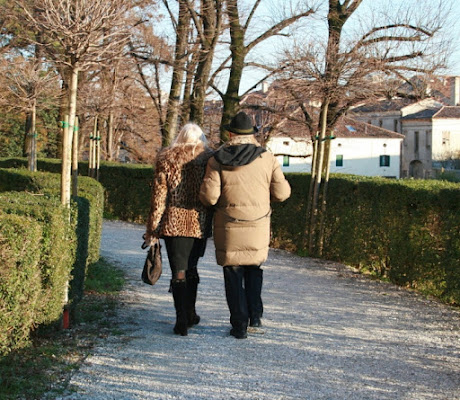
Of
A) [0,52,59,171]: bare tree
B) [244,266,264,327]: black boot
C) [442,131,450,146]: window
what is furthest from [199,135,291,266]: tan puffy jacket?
[442,131,450,146]: window

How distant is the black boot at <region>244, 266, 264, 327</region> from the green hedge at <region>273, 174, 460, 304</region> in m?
2.52

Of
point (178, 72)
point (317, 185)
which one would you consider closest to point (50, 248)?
point (317, 185)

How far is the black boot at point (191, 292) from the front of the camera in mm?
6273

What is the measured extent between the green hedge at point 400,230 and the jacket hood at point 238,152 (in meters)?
2.86

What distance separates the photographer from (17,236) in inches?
180

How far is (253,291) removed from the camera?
6.34 meters

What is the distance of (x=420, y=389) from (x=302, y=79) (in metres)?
7.52

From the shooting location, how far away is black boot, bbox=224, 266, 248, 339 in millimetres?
6055

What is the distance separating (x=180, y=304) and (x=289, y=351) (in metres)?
1.04

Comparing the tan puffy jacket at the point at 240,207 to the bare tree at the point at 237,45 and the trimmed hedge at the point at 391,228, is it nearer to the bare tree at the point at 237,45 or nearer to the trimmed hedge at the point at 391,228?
the trimmed hedge at the point at 391,228

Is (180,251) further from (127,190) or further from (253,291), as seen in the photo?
(127,190)

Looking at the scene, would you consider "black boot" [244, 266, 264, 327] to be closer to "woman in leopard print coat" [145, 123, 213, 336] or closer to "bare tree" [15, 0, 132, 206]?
"woman in leopard print coat" [145, 123, 213, 336]

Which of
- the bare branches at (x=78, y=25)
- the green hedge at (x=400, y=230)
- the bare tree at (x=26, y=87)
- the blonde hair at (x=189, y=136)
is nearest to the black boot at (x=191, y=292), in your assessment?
the blonde hair at (x=189, y=136)

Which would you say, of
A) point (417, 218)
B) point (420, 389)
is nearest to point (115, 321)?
point (420, 389)
